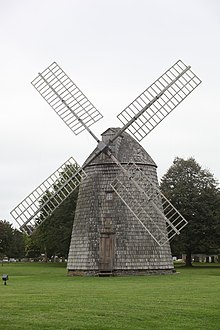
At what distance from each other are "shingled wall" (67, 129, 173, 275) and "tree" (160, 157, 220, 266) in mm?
20832

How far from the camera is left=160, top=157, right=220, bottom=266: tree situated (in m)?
57.1

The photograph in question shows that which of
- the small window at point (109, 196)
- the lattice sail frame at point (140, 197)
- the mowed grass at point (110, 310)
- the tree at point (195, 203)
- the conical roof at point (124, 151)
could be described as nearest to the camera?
the mowed grass at point (110, 310)

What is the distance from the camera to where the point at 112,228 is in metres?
35.0

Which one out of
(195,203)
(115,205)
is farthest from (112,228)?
(195,203)

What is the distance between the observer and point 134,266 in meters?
34.7

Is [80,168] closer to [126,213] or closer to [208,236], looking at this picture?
[126,213]

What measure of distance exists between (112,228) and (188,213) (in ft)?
78.7

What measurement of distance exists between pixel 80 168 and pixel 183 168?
26761 mm

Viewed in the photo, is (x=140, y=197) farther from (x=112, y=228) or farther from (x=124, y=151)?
(x=124, y=151)

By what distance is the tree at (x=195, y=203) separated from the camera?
187 feet

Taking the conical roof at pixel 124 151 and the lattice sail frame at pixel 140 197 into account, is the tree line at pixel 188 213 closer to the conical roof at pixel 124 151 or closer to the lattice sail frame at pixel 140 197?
the conical roof at pixel 124 151

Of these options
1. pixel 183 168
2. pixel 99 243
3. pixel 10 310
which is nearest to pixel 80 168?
pixel 99 243

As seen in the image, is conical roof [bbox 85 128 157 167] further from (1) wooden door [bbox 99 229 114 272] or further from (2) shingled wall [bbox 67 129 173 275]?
(1) wooden door [bbox 99 229 114 272]

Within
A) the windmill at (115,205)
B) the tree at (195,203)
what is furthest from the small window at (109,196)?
the tree at (195,203)
